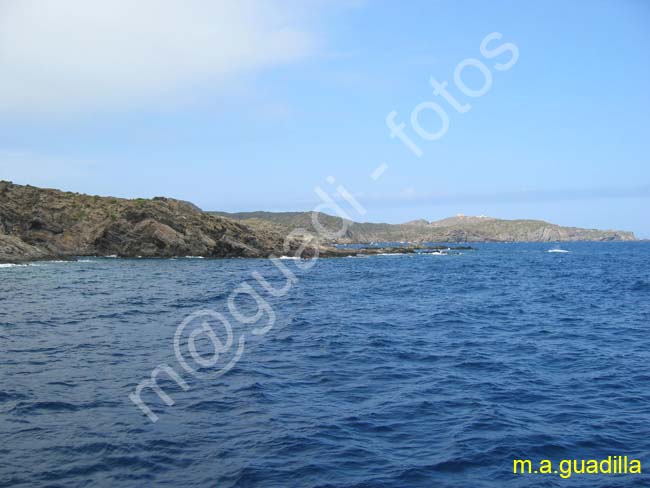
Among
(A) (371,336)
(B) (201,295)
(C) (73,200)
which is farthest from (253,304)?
(C) (73,200)

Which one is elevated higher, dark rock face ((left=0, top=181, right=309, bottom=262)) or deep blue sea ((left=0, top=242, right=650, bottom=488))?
dark rock face ((left=0, top=181, right=309, bottom=262))

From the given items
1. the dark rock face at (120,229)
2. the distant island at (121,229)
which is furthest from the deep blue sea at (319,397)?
the distant island at (121,229)

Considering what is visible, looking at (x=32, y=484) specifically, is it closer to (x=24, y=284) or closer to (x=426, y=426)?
(x=426, y=426)

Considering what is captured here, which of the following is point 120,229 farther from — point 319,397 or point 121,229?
point 319,397

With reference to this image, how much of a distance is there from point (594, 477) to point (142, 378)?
44.6ft

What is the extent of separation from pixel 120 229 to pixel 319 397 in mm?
95230

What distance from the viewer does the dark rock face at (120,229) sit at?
9919 centimetres

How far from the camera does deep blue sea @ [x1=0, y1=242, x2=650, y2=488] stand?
1105cm

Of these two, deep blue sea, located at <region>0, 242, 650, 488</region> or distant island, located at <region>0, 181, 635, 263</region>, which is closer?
deep blue sea, located at <region>0, 242, 650, 488</region>

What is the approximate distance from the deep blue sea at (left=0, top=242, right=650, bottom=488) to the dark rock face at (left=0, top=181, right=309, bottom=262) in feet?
227

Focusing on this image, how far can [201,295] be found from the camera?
41.8 metres

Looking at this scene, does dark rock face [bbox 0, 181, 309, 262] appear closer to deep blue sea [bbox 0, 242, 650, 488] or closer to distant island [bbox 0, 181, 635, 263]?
distant island [bbox 0, 181, 635, 263]

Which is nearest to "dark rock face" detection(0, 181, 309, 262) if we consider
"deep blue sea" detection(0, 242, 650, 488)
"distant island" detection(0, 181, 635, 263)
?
"distant island" detection(0, 181, 635, 263)

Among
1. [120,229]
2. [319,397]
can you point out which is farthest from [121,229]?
[319,397]
